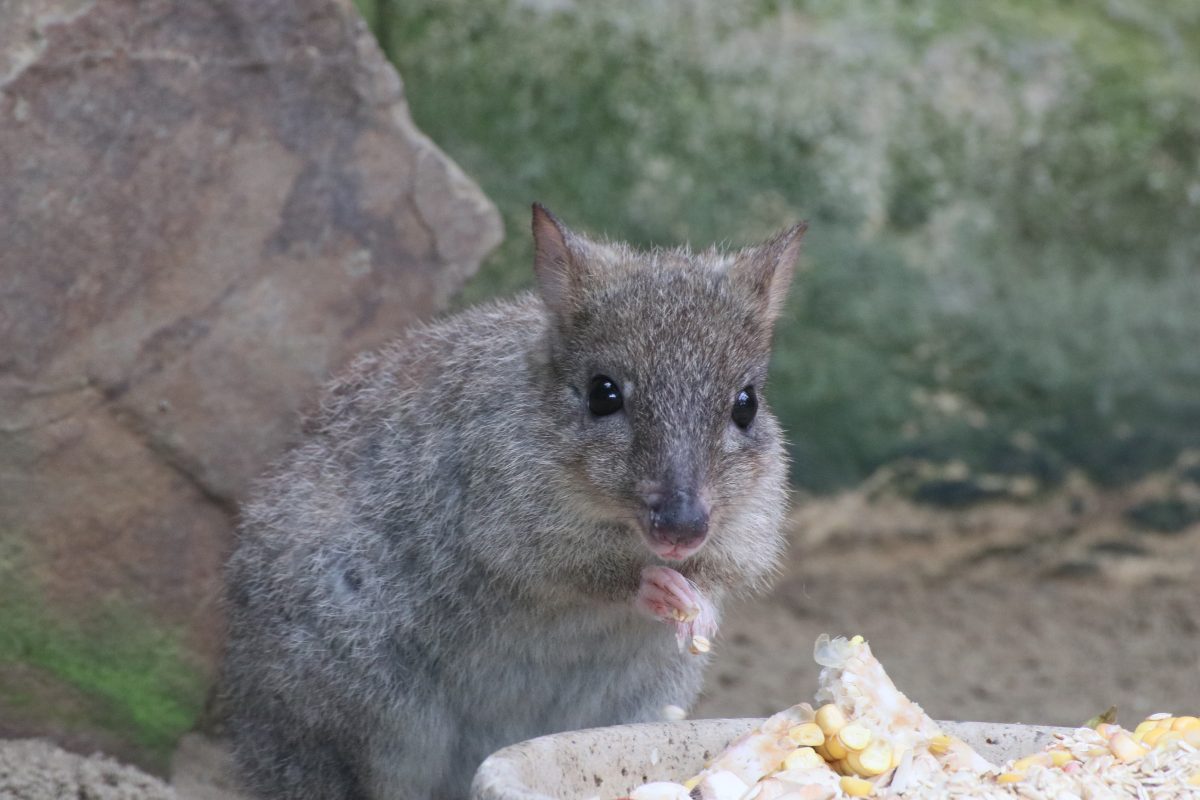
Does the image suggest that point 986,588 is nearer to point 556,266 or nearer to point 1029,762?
point 556,266


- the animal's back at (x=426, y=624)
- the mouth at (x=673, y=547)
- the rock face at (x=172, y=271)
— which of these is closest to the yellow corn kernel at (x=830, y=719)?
the mouth at (x=673, y=547)

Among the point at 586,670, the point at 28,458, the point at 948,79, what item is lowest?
the point at 586,670

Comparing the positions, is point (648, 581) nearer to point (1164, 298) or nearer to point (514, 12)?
point (514, 12)

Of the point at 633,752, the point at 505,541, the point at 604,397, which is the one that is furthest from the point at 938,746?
the point at 505,541

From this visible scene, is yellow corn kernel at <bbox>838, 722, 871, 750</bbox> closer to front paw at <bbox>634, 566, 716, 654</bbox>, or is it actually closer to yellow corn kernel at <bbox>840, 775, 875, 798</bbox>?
yellow corn kernel at <bbox>840, 775, 875, 798</bbox>

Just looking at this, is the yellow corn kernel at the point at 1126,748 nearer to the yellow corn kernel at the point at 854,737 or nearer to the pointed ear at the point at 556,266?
the yellow corn kernel at the point at 854,737

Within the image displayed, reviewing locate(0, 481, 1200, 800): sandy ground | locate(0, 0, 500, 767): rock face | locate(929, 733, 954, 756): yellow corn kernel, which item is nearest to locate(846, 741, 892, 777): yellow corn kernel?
locate(929, 733, 954, 756): yellow corn kernel

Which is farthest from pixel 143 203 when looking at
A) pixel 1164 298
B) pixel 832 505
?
pixel 1164 298
